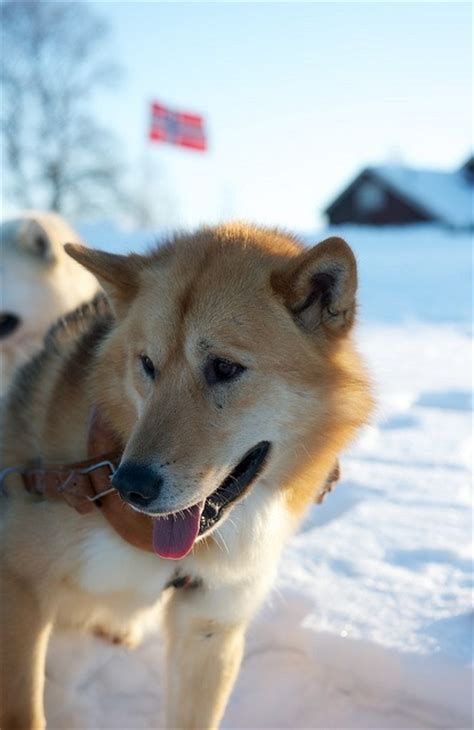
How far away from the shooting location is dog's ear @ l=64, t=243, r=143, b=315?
2.38m

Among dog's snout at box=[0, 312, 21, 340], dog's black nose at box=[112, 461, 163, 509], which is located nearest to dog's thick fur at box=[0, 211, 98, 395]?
dog's snout at box=[0, 312, 21, 340]

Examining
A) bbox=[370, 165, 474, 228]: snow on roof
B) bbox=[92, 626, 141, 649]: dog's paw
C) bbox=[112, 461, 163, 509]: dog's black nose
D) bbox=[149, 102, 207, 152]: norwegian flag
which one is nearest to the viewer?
bbox=[112, 461, 163, 509]: dog's black nose

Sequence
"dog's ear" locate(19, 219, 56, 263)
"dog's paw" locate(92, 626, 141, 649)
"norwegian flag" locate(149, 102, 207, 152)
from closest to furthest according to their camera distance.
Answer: "dog's paw" locate(92, 626, 141, 649) < "dog's ear" locate(19, 219, 56, 263) < "norwegian flag" locate(149, 102, 207, 152)

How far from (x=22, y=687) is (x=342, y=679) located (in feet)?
3.35

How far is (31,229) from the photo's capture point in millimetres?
4621

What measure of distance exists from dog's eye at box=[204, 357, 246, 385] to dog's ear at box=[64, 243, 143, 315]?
0.41 meters

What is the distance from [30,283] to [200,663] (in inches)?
108

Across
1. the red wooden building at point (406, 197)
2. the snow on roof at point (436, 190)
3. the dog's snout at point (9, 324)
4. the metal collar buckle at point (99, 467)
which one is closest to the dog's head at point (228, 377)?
the metal collar buckle at point (99, 467)

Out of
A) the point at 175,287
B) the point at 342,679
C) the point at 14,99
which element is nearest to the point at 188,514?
→ the point at 175,287

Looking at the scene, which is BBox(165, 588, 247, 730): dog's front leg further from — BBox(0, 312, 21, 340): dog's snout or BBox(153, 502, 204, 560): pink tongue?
BBox(0, 312, 21, 340): dog's snout

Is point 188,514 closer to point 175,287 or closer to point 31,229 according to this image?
point 175,287

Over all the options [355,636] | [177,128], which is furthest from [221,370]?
[177,128]

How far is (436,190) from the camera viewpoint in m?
29.1

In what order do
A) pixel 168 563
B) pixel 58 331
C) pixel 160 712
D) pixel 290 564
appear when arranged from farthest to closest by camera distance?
pixel 290 564, pixel 58 331, pixel 160 712, pixel 168 563
